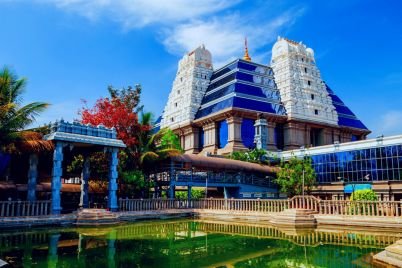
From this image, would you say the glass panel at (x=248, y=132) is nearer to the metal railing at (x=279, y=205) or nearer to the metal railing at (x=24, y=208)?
the metal railing at (x=279, y=205)

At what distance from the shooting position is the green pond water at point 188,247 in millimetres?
9734

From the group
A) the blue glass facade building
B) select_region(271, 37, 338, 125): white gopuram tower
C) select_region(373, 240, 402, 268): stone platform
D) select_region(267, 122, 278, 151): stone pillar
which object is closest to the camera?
select_region(373, 240, 402, 268): stone platform

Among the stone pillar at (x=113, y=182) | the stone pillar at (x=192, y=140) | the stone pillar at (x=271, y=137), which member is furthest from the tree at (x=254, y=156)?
the stone pillar at (x=113, y=182)

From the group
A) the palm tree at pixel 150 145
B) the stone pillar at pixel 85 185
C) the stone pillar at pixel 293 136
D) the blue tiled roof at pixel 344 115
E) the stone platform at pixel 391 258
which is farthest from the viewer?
the blue tiled roof at pixel 344 115

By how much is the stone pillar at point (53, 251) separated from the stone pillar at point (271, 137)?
3141 cm

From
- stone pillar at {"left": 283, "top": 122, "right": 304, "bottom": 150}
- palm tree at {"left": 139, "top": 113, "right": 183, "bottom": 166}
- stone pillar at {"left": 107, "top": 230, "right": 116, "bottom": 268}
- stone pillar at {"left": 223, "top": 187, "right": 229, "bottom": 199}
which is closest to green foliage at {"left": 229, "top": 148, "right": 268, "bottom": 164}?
stone pillar at {"left": 223, "top": 187, "right": 229, "bottom": 199}

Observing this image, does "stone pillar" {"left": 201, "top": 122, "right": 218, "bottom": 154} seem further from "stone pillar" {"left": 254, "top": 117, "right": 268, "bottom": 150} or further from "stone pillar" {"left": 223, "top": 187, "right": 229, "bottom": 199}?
"stone pillar" {"left": 223, "top": 187, "right": 229, "bottom": 199}

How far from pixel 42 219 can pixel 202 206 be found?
1066cm

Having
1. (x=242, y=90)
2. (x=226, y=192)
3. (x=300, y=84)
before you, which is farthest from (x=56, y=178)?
(x=300, y=84)

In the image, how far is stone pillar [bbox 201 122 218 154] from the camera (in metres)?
44.1

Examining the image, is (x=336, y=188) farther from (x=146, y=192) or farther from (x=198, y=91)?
(x=198, y=91)

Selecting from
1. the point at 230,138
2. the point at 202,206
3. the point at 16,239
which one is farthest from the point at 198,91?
the point at 16,239

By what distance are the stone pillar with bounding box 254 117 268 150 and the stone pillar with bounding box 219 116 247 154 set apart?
5.40ft

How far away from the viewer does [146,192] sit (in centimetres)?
2506
